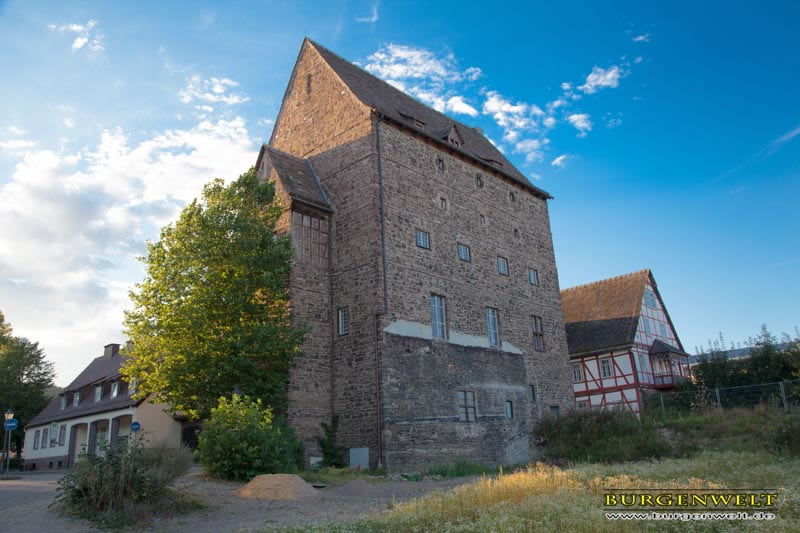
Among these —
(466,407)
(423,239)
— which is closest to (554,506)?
(466,407)

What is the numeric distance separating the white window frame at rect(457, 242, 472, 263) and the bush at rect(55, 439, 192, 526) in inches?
615

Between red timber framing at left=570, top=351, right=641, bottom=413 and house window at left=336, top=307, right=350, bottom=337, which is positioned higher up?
house window at left=336, top=307, right=350, bottom=337

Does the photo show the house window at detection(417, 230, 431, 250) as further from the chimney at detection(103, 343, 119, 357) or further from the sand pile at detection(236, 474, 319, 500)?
the chimney at detection(103, 343, 119, 357)

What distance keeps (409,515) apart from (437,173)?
694 inches

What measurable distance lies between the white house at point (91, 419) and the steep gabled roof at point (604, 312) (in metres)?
21.9

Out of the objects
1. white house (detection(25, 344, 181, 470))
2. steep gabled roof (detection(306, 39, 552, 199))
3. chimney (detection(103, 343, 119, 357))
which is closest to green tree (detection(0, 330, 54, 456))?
white house (detection(25, 344, 181, 470))

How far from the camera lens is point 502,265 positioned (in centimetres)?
2694

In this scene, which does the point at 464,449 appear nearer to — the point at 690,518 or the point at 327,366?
the point at 327,366

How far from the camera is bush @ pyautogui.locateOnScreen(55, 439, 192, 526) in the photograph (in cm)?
994

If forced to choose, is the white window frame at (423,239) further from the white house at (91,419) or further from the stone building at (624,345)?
the stone building at (624,345)

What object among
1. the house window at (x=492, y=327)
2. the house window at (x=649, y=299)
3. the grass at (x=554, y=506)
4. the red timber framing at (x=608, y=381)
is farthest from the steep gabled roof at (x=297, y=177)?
the house window at (x=649, y=299)

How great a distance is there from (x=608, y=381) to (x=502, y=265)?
10753 millimetres

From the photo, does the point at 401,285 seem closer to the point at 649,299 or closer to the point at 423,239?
the point at 423,239

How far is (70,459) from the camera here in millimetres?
32719
